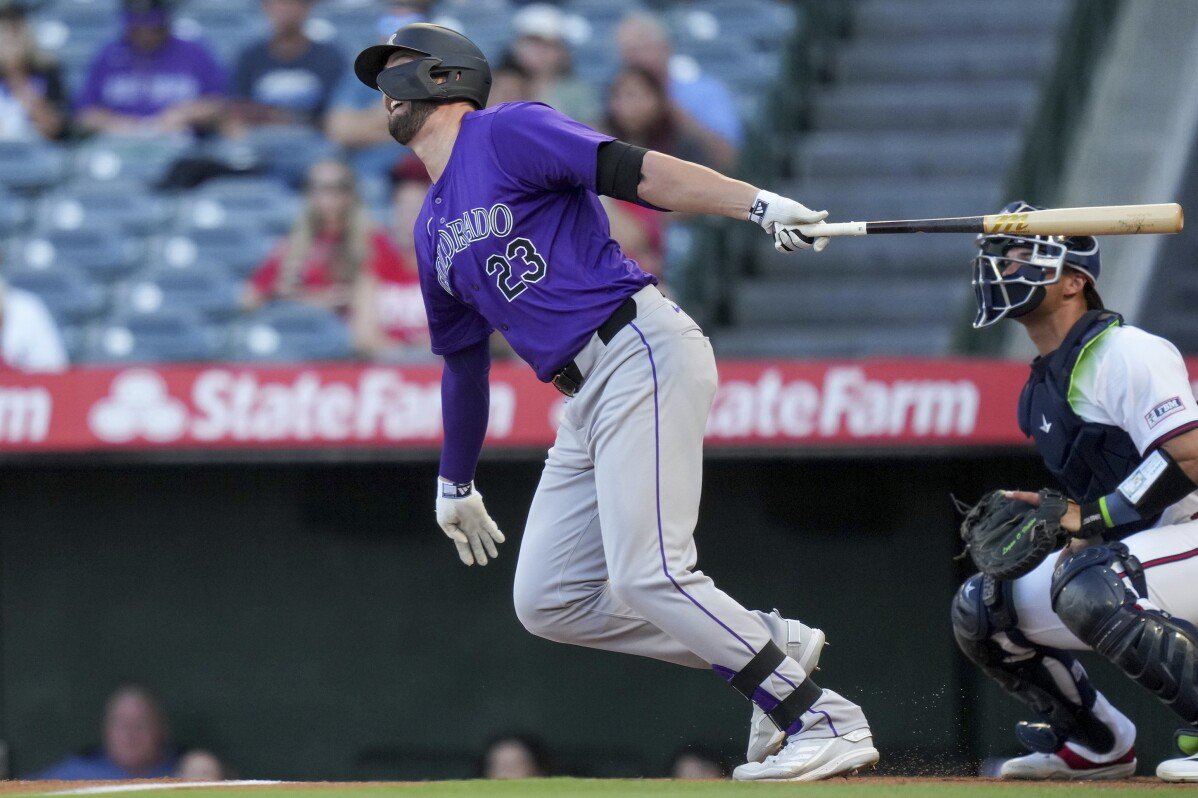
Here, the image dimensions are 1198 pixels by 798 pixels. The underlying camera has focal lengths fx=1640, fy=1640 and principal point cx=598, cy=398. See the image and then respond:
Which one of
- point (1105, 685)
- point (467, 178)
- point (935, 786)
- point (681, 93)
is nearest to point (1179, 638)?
point (935, 786)

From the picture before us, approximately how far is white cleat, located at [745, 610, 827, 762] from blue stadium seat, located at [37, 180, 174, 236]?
4712mm

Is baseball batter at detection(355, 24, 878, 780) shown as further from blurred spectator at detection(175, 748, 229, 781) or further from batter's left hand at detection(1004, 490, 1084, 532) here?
blurred spectator at detection(175, 748, 229, 781)

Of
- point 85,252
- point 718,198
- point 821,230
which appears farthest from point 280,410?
point 821,230

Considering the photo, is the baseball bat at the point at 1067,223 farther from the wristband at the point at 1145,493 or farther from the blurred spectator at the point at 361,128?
the blurred spectator at the point at 361,128

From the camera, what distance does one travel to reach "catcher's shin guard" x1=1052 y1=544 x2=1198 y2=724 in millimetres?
3582

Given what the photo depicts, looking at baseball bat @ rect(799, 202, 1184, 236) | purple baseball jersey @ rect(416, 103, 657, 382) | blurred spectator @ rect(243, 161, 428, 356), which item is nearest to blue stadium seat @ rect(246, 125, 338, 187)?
blurred spectator @ rect(243, 161, 428, 356)

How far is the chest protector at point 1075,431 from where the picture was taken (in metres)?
3.85

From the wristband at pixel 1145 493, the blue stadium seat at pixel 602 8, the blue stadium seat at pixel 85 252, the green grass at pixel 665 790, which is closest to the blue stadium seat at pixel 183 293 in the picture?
the blue stadium seat at pixel 85 252

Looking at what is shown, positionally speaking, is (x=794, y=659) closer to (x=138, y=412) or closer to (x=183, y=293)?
(x=138, y=412)

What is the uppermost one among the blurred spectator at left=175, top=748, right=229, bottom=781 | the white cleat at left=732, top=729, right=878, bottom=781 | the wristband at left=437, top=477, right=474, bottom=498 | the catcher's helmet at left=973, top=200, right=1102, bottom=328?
the catcher's helmet at left=973, top=200, right=1102, bottom=328

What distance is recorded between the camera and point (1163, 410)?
3.64 m

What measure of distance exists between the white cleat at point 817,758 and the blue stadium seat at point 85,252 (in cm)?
473

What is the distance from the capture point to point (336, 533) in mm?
6297

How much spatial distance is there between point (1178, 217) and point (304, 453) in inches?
125
